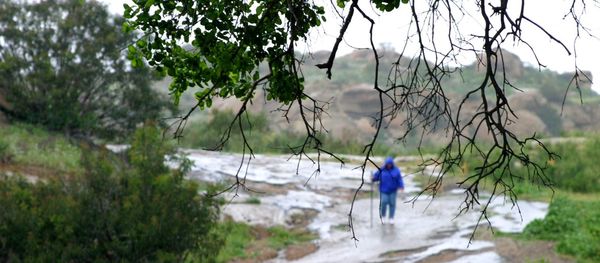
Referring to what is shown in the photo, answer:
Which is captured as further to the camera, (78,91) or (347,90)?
(347,90)

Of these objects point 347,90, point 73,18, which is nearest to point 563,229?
point 73,18

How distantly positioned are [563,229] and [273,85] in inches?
430

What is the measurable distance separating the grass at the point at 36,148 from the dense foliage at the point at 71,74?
107 cm

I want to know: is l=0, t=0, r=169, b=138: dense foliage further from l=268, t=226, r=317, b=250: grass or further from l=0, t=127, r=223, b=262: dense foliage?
l=0, t=127, r=223, b=262: dense foliage

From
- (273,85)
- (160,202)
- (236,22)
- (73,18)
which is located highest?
(73,18)

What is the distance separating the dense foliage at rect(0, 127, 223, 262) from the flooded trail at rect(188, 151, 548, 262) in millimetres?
1723

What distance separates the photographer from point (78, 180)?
1050 centimetres

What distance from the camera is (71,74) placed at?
24.4 metres

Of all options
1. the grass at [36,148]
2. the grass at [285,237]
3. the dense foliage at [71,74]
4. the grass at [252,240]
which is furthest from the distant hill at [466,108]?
the grass at [252,240]

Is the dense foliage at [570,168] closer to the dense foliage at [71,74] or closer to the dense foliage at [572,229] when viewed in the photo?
the dense foliage at [572,229]

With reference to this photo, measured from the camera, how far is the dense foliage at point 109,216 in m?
9.22

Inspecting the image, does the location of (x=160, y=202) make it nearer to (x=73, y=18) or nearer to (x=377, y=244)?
(x=377, y=244)

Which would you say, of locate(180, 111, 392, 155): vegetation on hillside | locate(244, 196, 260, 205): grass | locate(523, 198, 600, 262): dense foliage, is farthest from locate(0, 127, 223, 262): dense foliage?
locate(180, 111, 392, 155): vegetation on hillside

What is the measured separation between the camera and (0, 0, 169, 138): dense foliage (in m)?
24.4
